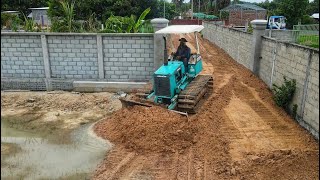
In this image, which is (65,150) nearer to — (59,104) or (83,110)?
(83,110)

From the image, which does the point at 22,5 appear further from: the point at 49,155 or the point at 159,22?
the point at 49,155

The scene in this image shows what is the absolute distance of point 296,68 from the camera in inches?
343

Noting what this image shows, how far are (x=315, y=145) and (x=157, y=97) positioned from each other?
431cm

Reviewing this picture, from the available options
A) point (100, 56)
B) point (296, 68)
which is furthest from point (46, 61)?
point (296, 68)

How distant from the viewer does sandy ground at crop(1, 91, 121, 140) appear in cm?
944

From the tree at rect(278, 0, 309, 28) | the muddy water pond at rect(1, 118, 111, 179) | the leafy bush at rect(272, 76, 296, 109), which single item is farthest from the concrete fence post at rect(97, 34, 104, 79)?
the tree at rect(278, 0, 309, 28)

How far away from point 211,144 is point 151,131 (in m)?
1.54

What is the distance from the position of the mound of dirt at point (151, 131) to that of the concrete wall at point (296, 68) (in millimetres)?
2961

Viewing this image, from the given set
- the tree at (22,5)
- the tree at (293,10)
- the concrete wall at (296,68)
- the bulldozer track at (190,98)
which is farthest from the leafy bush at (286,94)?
the tree at (22,5)

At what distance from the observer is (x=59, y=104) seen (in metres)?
11.2

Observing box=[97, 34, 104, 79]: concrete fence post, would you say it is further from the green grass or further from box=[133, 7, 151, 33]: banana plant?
the green grass

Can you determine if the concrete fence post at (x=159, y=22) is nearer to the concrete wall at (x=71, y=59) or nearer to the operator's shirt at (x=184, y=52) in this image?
the concrete wall at (x=71, y=59)

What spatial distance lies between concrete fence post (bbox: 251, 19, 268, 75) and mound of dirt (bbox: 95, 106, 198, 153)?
579 cm

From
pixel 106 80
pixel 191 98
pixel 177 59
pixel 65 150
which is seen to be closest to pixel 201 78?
pixel 177 59
